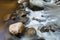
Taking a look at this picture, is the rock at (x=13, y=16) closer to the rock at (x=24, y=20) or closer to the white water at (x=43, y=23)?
the rock at (x=24, y=20)

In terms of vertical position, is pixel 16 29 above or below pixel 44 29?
above

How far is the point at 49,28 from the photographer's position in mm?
3799

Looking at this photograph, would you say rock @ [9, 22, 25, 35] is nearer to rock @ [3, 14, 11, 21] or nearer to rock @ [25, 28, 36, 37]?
rock @ [25, 28, 36, 37]

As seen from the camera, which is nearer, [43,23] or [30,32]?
[30,32]

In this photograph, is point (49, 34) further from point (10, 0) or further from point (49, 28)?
point (10, 0)

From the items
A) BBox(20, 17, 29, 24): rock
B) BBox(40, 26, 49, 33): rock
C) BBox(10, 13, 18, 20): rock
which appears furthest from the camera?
BBox(10, 13, 18, 20): rock

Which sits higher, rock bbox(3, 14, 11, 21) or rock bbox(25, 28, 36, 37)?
rock bbox(3, 14, 11, 21)

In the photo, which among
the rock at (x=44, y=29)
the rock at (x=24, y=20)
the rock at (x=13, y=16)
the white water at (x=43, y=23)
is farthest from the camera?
the rock at (x=13, y=16)

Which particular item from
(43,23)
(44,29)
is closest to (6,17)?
(43,23)

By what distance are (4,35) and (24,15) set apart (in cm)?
133

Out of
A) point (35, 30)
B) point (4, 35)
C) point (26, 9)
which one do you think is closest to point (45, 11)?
point (26, 9)

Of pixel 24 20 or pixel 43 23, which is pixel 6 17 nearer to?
pixel 24 20

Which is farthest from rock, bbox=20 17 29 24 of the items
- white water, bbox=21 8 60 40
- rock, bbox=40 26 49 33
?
rock, bbox=40 26 49 33

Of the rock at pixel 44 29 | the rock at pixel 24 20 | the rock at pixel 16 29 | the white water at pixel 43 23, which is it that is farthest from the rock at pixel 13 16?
the rock at pixel 44 29
